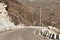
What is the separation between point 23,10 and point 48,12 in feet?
42.1

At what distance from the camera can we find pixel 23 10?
84938 millimetres

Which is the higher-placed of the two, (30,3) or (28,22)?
(30,3)

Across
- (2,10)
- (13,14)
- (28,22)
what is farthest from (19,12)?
(2,10)

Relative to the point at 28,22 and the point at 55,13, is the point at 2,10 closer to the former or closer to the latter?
the point at 28,22

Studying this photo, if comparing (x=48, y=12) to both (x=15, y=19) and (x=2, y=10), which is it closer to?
(x=15, y=19)

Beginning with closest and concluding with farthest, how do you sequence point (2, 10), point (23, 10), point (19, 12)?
point (2, 10) < point (19, 12) < point (23, 10)

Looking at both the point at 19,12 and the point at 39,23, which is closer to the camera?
the point at 19,12

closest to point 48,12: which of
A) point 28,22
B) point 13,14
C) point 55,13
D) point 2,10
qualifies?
point 55,13

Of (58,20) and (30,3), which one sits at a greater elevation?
(30,3)

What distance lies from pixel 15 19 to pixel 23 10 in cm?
1662

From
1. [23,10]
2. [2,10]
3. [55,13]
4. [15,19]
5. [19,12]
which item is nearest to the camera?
[2,10]

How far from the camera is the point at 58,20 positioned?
83.9m

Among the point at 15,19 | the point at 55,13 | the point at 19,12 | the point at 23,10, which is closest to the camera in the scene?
the point at 15,19

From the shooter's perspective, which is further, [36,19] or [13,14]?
[36,19]
